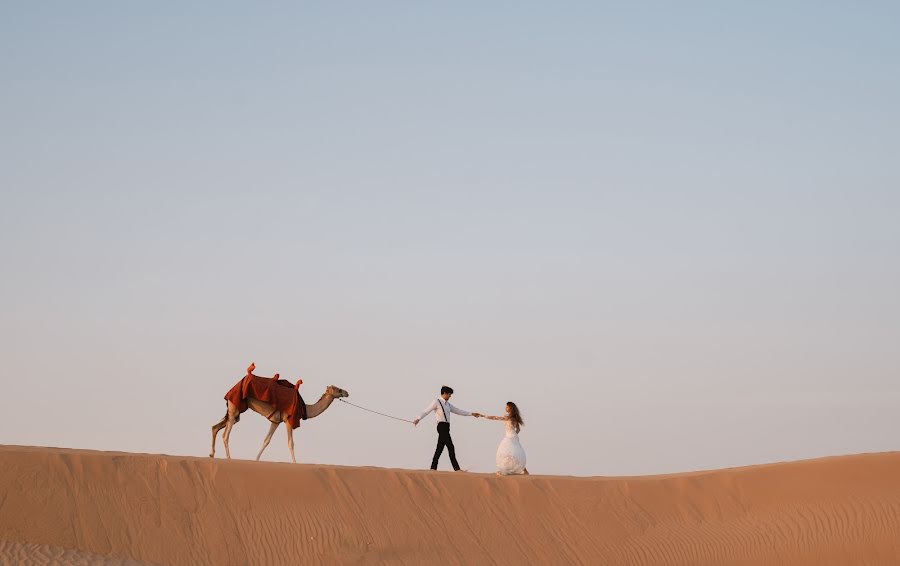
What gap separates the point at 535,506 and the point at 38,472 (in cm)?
824

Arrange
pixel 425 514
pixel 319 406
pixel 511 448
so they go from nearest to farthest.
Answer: pixel 425 514 → pixel 511 448 → pixel 319 406

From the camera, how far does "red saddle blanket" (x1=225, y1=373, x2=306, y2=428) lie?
22688 millimetres

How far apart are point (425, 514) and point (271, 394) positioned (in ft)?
12.5

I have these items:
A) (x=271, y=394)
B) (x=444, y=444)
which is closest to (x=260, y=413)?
(x=271, y=394)

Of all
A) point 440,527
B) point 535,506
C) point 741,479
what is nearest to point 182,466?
point 440,527

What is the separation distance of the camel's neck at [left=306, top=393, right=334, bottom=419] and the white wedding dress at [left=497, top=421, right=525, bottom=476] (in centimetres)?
380

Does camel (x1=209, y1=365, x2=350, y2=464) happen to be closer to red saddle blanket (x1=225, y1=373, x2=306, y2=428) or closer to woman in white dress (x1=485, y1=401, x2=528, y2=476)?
red saddle blanket (x1=225, y1=373, x2=306, y2=428)

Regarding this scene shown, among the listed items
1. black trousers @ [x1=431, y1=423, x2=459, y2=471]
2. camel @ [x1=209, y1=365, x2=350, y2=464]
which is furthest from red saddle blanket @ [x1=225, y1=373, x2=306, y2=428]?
black trousers @ [x1=431, y1=423, x2=459, y2=471]

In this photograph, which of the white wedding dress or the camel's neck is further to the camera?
the camel's neck

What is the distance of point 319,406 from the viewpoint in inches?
950

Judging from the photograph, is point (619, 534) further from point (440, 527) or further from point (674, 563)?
point (440, 527)

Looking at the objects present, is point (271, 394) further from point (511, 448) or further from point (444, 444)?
point (511, 448)

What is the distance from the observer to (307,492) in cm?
2094

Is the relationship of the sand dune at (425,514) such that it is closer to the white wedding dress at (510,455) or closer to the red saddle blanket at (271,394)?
the white wedding dress at (510,455)
